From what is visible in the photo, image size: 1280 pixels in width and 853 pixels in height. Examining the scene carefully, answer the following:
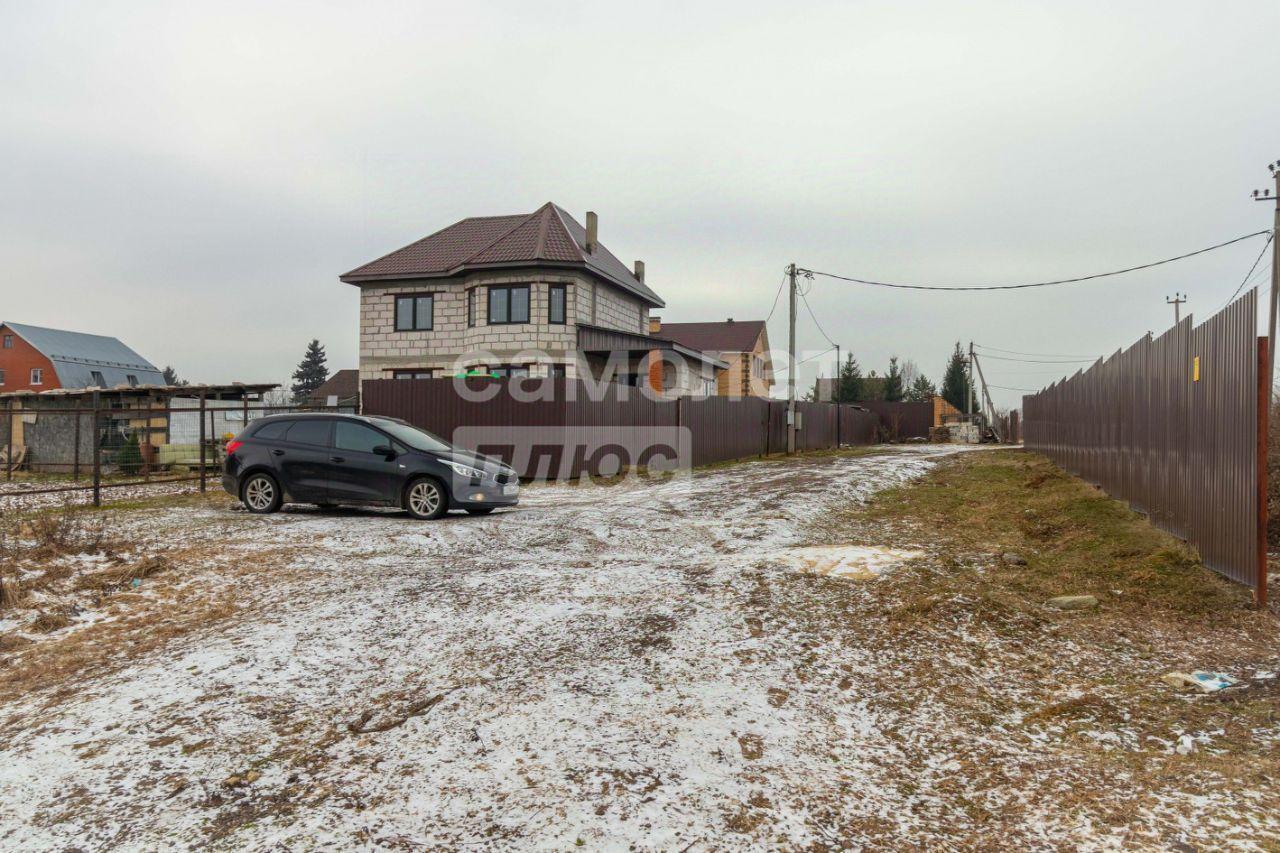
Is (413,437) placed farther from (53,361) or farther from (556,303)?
(53,361)

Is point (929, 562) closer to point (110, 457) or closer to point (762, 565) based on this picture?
point (762, 565)

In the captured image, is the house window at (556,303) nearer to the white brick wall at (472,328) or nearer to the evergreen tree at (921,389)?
the white brick wall at (472,328)

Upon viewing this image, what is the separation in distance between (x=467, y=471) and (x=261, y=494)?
3114 mm

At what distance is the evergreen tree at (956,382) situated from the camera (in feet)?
221

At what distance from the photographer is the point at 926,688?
4602 mm

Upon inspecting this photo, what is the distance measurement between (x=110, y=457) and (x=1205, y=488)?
A: 20.0m

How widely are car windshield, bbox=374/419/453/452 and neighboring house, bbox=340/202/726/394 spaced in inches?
510

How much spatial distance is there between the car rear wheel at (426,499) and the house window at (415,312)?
17.9m

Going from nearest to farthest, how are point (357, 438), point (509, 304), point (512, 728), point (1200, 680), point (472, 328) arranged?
point (512, 728)
point (1200, 680)
point (357, 438)
point (509, 304)
point (472, 328)

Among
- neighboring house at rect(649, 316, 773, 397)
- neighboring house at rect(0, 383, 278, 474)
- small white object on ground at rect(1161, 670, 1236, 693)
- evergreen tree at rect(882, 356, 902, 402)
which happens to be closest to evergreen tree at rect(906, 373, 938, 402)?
evergreen tree at rect(882, 356, 902, 402)

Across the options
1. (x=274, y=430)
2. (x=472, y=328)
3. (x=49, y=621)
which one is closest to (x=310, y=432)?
(x=274, y=430)

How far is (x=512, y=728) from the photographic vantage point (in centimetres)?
400

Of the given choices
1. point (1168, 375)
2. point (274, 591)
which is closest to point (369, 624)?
point (274, 591)

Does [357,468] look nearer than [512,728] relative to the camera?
No
